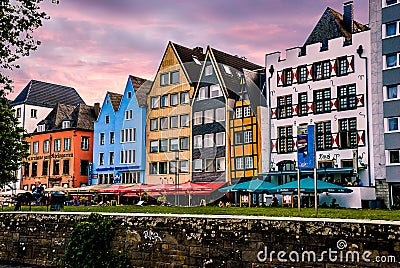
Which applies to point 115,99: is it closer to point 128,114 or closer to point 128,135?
point 128,114

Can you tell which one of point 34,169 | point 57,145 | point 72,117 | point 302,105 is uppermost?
point 72,117

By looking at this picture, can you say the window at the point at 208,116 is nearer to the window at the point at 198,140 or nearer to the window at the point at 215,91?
the window at the point at 198,140

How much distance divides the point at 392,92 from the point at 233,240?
33369 millimetres

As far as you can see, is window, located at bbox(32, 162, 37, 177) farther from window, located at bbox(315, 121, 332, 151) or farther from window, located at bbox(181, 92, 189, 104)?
window, located at bbox(315, 121, 332, 151)

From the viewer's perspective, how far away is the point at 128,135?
67125 millimetres

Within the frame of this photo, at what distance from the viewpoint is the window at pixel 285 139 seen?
5128 centimetres

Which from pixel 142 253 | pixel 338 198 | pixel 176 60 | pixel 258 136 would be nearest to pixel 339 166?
pixel 338 198

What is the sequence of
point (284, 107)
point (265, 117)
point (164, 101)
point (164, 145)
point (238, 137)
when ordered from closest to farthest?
1. point (284, 107)
2. point (265, 117)
3. point (238, 137)
4. point (164, 101)
5. point (164, 145)

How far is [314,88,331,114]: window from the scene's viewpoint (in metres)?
48.7

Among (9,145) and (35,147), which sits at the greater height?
(35,147)

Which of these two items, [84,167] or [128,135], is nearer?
[128,135]

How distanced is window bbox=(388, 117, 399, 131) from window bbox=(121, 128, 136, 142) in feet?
103

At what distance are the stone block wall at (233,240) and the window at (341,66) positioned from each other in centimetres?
3332

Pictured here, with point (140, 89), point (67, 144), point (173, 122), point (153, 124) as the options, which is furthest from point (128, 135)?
point (173, 122)
